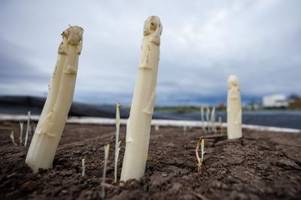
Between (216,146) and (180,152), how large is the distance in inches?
12.0

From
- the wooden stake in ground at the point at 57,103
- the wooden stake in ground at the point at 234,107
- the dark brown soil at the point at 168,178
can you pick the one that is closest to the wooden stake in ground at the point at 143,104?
the dark brown soil at the point at 168,178

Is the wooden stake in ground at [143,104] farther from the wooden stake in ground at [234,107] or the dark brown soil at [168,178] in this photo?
the wooden stake in ground at [234,107]

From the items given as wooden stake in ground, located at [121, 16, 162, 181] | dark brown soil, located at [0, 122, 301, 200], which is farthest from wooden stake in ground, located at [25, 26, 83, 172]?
wooden stake in ground, located at [121, 16, 162, 181]

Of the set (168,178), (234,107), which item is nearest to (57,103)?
(168,178)

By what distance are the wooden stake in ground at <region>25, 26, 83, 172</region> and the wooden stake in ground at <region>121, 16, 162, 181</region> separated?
28cm

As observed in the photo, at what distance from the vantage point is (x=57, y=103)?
939mm

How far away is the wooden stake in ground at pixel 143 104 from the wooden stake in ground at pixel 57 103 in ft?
0.93

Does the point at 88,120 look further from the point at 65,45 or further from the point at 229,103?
the point at 65,45

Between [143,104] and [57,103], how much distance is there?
0.36 metres

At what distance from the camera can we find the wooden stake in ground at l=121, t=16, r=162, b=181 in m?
0.85

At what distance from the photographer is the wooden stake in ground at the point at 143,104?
0.85m

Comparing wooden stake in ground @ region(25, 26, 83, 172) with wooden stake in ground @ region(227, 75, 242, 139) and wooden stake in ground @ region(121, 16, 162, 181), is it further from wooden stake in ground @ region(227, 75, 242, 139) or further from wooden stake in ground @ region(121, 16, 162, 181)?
wooden stake in ground @ region(227, 75, 242, 139)

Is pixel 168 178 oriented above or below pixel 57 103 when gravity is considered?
below

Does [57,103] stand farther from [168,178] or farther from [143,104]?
[168,178]
